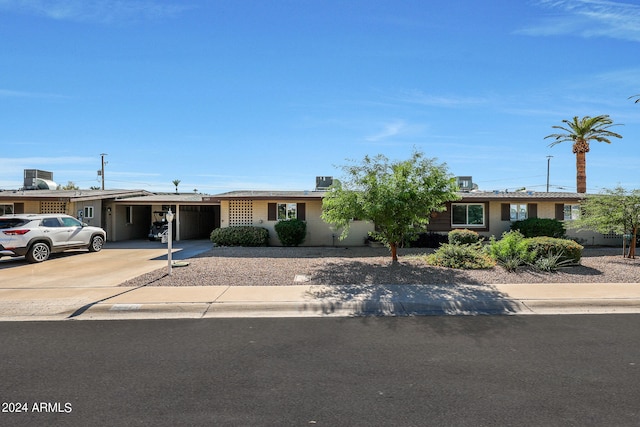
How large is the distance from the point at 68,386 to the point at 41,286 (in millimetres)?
6619

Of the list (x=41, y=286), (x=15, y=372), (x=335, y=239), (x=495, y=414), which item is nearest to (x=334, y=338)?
(x=495, y=414)

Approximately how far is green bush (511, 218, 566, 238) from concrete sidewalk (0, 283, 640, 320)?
10.2 metres

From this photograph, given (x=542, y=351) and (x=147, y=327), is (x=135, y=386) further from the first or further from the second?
(x=542, y=351)

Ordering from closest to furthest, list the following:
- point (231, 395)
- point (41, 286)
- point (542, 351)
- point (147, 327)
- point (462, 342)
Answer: point (231, 395) < point (542, 351) < point (462, 342) < point (147, 327) < point (41, 286)

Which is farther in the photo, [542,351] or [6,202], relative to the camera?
[6,202]

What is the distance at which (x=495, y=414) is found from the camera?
3492 millimetres

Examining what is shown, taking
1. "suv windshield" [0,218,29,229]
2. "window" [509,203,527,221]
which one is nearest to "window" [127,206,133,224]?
"suv windshield" [0,218,29,229]

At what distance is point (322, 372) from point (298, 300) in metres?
3.29

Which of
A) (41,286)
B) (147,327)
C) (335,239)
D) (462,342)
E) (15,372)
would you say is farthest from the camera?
(335,239)

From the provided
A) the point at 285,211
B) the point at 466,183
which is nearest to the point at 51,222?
the point at 285,211

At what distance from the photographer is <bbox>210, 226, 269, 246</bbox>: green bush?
1802cm

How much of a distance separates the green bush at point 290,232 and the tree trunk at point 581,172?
73.0ft

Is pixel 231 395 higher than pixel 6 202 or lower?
lower

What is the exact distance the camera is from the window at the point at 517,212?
65.6 feet
